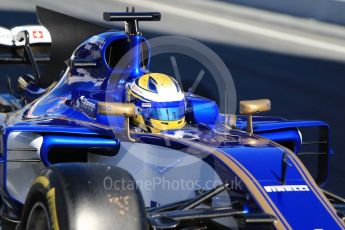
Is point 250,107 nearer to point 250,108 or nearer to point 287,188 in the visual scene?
point 250,108

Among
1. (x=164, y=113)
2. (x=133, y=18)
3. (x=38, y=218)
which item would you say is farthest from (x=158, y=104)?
(x=38, y=218)

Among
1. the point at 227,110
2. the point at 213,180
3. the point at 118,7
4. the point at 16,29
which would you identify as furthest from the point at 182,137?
the point at 118,7

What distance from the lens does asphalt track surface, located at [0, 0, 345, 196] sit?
1029 centimetres

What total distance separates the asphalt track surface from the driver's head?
7.45ft

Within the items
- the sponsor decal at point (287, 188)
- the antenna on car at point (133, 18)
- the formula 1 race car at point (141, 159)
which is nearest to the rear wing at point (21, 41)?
the formula 1 race car at point (141, 159)

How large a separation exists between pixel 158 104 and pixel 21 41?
132 inches

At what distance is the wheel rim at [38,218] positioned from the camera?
460 cm

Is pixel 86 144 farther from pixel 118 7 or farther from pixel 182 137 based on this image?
pixel 118 7

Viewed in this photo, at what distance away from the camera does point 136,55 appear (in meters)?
6.79

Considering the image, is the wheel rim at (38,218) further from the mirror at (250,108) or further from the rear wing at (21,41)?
the rear wing at (21,41)

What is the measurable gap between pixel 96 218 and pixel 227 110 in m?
3.14

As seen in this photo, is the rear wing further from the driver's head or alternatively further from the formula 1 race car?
the driver's head

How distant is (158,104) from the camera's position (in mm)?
6008

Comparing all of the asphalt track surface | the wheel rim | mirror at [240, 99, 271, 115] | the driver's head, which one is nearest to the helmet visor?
the driver's head
